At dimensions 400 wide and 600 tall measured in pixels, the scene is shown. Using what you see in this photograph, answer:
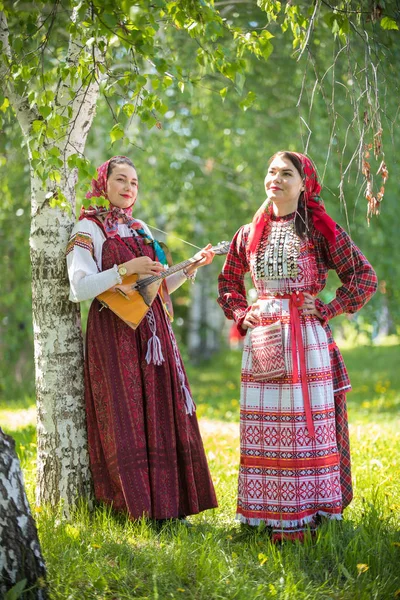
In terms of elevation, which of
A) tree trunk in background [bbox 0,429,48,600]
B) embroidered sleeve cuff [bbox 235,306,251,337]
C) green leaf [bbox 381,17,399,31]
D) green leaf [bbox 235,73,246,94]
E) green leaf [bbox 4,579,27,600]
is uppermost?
green leaf [bbox 381,17,399,31]

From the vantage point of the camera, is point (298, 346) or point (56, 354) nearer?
point (298, 346)

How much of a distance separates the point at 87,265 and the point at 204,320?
452 inches

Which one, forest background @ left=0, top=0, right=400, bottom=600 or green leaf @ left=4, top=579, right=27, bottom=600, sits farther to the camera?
forest background @ left=0, top=0, right=400, bottom=600

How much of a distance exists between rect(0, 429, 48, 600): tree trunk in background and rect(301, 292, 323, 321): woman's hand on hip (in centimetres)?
164

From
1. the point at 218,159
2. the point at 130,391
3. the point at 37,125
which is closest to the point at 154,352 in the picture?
the point at 130,391

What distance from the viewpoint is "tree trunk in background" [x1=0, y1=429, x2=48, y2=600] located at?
268 cm

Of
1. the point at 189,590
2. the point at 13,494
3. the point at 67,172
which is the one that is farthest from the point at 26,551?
the point at 67,172

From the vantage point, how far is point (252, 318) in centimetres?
388

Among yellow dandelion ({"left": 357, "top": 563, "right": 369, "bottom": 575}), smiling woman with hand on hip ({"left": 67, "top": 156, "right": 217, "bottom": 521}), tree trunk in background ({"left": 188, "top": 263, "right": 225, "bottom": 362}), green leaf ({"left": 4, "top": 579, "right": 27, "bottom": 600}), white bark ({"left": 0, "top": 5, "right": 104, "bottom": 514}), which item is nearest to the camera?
green leaf ({"left": 4, "top": 579, "right": 27, "bottom": 600})

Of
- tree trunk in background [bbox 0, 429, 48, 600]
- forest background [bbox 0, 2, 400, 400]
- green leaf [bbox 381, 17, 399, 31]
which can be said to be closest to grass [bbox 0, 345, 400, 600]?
tree trunk in background [bbox 0, 429, 48, 600]

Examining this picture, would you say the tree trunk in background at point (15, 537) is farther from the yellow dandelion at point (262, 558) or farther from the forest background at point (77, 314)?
the yellow dandelion at point (262, 558)

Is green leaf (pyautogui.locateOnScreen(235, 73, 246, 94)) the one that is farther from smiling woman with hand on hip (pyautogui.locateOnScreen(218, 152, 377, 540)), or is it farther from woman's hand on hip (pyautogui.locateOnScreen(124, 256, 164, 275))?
woman's hand on hip (pyautogui.locateOnScreen(124, 256, 164, 275))

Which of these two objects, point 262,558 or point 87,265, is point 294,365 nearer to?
point 262,558

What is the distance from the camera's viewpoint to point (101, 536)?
346 centimetres
